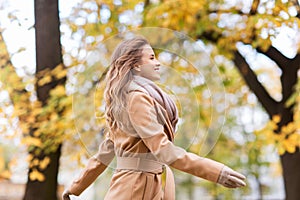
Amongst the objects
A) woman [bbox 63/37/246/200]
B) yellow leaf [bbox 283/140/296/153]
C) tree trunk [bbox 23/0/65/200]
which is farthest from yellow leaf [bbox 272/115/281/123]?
woman [bbox 63/37/246/200]

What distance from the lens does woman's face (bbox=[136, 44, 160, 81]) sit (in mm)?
1745

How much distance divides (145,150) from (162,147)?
82 mm

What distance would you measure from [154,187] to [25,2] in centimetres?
282

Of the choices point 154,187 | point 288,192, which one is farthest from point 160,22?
point 154,187

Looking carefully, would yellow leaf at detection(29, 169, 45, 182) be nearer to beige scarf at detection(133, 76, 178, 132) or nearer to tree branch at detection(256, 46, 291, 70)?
tree branch at detection(256, 46, 291, 70)

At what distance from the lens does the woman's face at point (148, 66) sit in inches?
68.7

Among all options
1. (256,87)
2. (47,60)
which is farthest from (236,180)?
(256,87)

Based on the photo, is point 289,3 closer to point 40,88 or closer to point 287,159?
point 287,159

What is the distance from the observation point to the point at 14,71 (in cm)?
387

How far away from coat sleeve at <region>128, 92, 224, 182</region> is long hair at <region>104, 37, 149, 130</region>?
0.24 feet

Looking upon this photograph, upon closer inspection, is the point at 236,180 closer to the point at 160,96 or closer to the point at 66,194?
the point at 160,96

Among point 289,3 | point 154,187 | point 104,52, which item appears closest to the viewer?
point 154,187

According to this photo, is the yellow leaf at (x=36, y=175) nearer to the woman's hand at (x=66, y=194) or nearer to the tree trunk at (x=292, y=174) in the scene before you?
the tree trunk at (x=292, y=174)

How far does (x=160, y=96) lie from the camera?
1.71 metres
